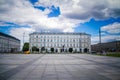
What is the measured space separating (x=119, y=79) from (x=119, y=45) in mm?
99908

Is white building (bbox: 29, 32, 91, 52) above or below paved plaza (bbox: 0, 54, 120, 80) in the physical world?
above

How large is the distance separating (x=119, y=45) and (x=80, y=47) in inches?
1198

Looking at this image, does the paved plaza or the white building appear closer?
the paved plaza

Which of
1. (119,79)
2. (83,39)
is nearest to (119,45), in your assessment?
(83,39)

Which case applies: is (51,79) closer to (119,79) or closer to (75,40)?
(119,79)

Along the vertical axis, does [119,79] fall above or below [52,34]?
below

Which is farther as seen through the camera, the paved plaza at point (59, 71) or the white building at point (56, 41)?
the white building at point (56, 41)

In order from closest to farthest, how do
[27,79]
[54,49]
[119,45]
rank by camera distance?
[27,79] → [119,45] → [54,49]

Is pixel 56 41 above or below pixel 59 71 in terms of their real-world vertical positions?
above

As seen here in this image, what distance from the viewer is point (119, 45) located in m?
100

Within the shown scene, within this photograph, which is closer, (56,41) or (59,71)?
(59,71)

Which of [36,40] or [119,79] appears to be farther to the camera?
[36,40]

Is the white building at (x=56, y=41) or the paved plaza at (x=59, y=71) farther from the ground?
the white building at (x=56, y=41)

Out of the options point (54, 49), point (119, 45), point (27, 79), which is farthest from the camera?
point (54, 49)
